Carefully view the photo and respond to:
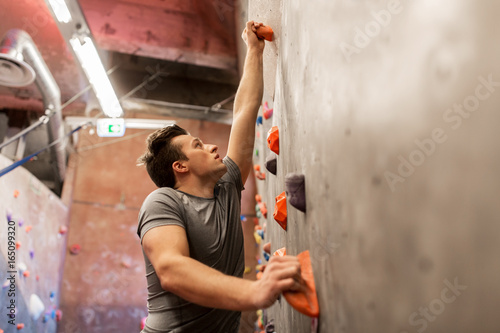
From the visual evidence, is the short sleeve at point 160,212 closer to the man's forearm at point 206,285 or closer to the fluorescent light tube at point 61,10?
the man's forearm at point 206,285

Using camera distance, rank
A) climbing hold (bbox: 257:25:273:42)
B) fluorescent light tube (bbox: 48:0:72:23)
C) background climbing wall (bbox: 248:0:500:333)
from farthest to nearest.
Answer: fluorescent light tube (bbox: 48:0:72:23), climbing hold (bbox: 257:25:273:42), background climbing wall (bbox: 248:0:500:333)

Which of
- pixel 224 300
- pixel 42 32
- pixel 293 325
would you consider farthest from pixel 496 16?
pixel 42 32

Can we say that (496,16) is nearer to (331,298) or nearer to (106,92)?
(331,298)

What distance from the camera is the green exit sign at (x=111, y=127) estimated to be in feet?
16.4

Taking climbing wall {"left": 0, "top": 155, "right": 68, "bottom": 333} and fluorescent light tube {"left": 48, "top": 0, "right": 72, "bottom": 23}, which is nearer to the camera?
climbing wall {"left": 0, "top": 155, "right": 68, "bottom": 333}

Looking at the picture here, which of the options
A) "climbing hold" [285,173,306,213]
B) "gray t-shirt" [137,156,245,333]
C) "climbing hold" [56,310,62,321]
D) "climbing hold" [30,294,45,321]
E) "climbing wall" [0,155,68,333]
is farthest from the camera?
"climbing hold" [56,310,62,321]

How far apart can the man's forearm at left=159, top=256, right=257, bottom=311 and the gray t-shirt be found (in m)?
0.24

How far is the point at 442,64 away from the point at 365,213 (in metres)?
0.29

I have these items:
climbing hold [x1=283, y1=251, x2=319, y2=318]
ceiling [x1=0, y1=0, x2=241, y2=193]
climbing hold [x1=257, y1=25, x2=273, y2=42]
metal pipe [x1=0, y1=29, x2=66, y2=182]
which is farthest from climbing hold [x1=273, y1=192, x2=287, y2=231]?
ceiling [x1=0, y1=0, x2=241, y2=193]

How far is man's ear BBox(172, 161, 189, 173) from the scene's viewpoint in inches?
65.1

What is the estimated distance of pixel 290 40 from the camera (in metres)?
1.49

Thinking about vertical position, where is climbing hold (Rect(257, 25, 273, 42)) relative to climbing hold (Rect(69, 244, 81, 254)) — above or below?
above

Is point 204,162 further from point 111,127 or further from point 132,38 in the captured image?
point 132,38

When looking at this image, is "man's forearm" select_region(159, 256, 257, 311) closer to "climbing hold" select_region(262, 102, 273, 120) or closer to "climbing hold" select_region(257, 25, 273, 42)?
"climbing hold" select_region(257, 25, 273, 42)
